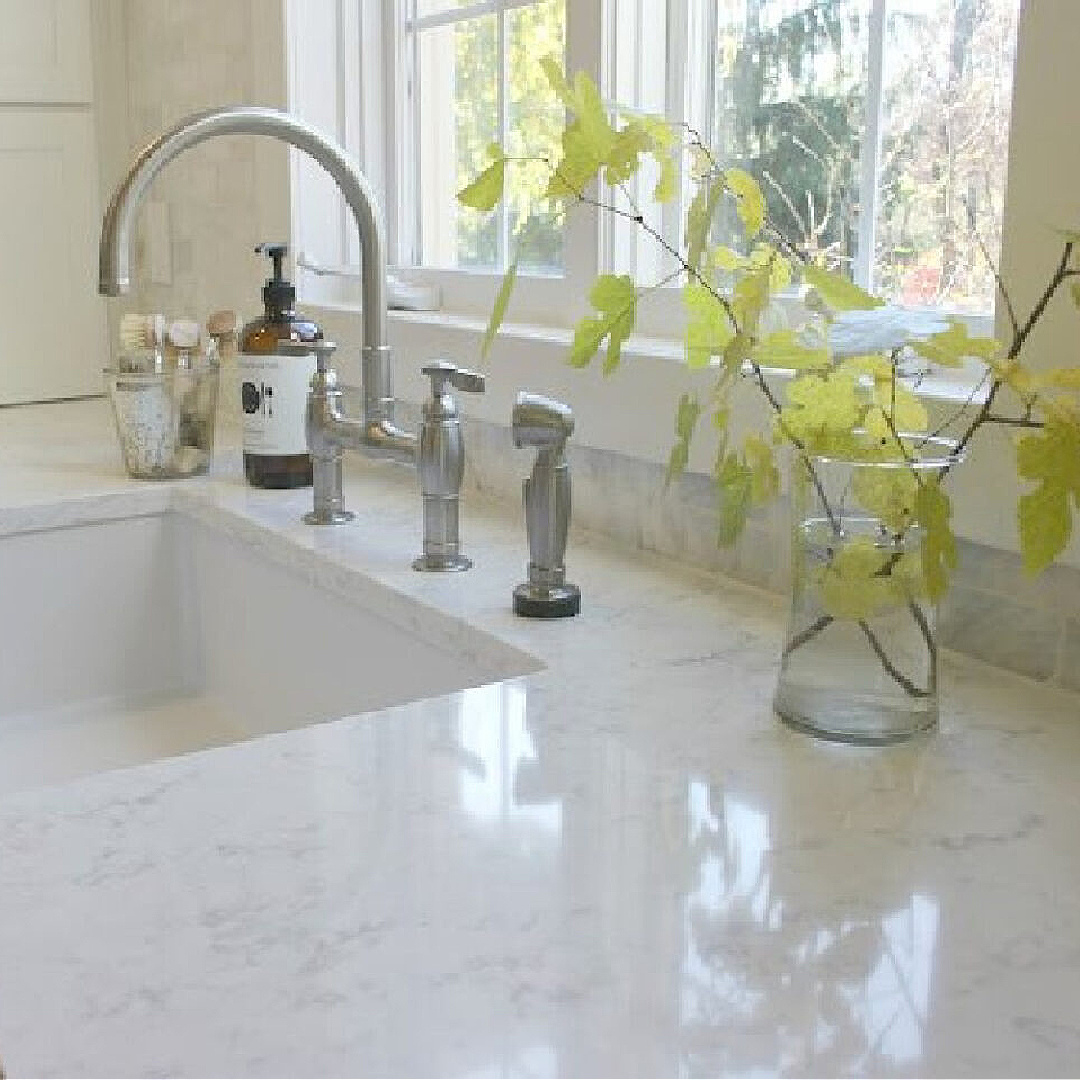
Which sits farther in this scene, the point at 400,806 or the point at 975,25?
the point at 975,25

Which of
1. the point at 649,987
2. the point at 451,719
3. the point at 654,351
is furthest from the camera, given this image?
the point at 654,351

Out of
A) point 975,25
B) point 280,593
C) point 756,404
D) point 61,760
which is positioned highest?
point 975,25

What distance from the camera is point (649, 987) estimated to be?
565 millimetres

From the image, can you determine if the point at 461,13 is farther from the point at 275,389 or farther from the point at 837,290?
the point at 837,290

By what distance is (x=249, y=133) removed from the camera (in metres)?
1.36

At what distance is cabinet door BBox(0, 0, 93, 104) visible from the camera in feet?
7.18

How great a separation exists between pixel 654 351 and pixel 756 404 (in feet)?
0.63

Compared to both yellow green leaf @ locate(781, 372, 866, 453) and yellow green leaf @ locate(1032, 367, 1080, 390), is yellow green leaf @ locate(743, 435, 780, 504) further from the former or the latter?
yellow green leaf @ locate(1032, 367, 1080, 390)

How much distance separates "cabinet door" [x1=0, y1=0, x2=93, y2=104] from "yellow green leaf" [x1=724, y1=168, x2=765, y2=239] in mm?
1685

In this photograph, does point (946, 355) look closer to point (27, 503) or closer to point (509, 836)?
point (509, 836)

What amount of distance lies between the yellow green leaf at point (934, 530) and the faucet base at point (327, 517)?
754mm

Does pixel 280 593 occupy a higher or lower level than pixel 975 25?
lower

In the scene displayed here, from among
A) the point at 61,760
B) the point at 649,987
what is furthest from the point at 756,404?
the point at 61,760

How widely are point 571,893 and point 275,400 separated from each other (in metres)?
0.97
